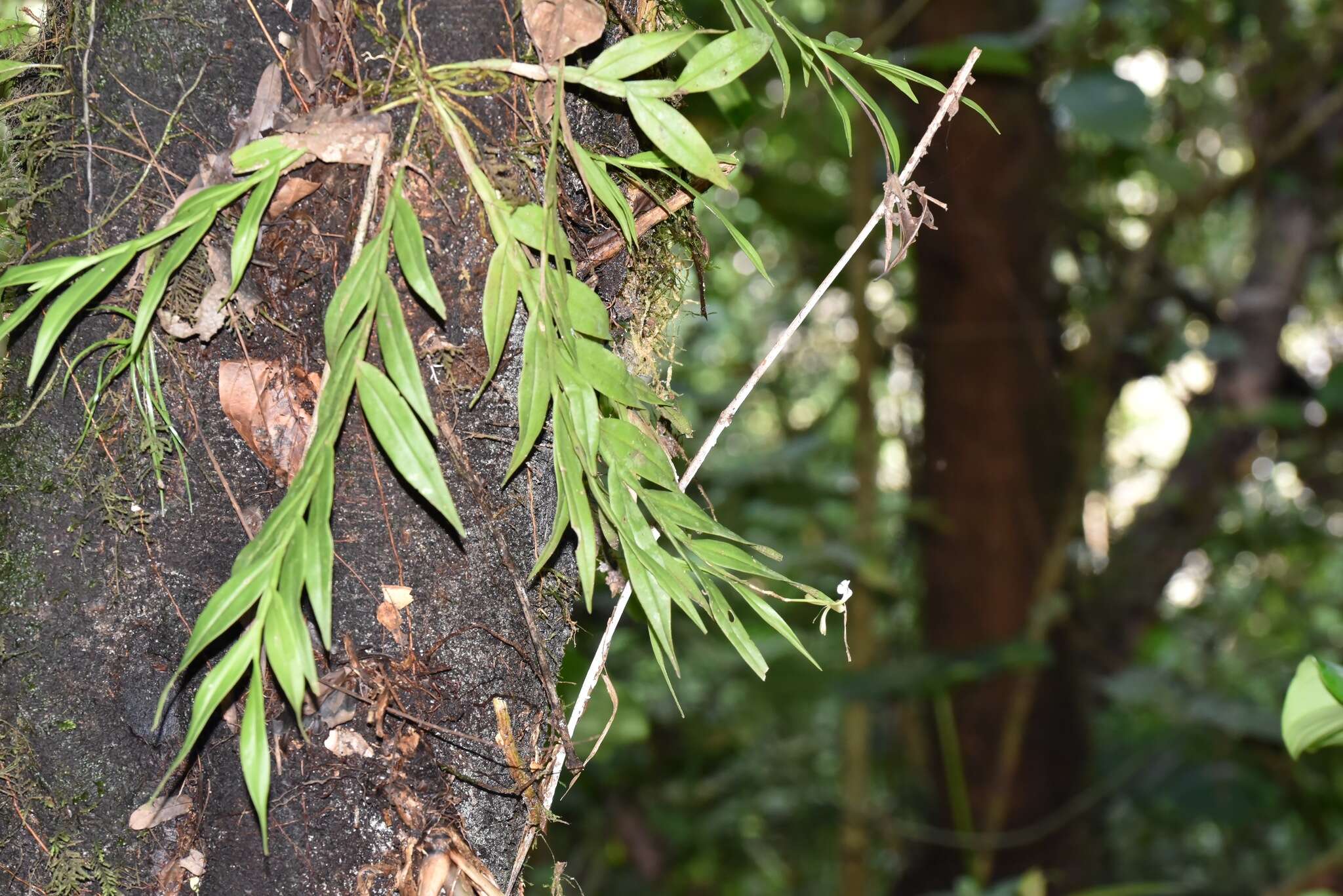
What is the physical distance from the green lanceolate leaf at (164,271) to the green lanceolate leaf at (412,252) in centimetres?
8

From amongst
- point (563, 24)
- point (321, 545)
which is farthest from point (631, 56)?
point (321, 545)

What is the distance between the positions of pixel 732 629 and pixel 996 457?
1.84 m

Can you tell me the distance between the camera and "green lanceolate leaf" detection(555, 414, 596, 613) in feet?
1.54

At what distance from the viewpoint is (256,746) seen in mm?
401

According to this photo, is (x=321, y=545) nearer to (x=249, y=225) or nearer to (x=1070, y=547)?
(x=249, y=225)

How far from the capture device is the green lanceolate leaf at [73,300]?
43cm

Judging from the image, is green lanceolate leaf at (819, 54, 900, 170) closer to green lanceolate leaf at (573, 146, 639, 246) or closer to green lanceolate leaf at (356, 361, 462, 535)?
green lanceolate leaf at (573, 146, 639, 246)

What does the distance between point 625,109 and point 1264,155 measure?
7.43ft

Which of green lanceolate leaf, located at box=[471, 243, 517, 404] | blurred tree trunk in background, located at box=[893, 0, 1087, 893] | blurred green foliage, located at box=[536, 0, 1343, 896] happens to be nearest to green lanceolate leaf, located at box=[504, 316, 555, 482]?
green lanceolate leaf, located at box=[471, 243, 517, 404]

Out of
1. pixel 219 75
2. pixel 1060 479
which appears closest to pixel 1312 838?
pixel 1060 479

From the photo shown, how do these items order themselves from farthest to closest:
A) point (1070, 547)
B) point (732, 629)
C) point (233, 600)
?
point (1070, 547) < point (732, 629) < point (233, 600)

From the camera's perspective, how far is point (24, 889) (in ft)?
1.55

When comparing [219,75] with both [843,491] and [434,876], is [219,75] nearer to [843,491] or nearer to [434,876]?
[434,876]

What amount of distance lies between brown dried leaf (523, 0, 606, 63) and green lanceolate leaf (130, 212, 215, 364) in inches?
6.2
